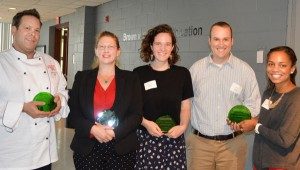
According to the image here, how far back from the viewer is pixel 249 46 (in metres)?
3.73

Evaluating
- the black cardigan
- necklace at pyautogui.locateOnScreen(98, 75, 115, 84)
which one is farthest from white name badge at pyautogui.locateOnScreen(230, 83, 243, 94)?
necklace at pyautogui.locateOnScreen(98, 75, 115, 84)

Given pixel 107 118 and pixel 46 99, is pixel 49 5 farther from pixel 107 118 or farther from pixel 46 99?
pixel 107 118

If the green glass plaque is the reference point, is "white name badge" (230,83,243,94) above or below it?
above

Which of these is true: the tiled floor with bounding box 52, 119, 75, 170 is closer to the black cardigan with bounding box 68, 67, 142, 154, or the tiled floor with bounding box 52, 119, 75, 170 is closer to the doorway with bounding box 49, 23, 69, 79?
the black cardigan with bounding box 68, 67, 142, 154

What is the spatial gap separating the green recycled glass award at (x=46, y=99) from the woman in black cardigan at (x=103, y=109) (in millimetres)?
167

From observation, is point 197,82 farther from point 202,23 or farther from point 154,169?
point 202,23

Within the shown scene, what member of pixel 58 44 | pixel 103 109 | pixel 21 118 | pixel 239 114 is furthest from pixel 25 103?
pixel 58 44

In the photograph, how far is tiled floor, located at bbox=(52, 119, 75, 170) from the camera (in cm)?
383

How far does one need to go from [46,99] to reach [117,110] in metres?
0.40

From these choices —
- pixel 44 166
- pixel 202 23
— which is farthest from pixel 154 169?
pixel 202 23

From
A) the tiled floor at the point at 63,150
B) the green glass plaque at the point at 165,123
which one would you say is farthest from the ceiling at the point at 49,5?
the green glass plaque at the point at 165,123

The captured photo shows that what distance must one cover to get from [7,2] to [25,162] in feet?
22.1

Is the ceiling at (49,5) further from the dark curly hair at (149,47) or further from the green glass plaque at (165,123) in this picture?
the green glass plaque at (165,123)

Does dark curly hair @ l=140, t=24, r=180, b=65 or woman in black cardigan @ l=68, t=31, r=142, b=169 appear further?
dark curly hair @ l=140, t=24, r=180, b=65
